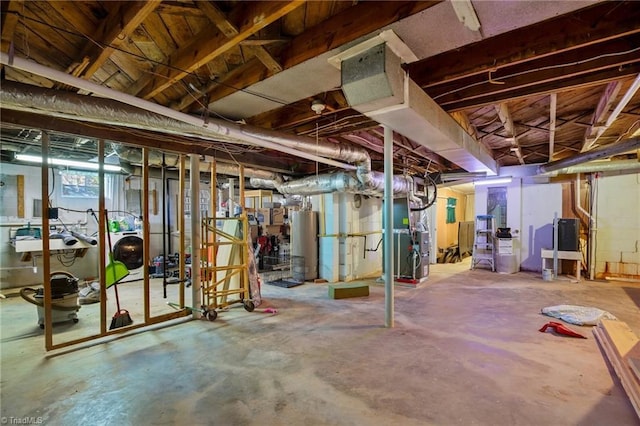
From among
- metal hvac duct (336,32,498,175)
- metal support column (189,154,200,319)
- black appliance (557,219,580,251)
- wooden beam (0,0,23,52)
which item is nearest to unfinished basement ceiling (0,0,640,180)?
wooden beam (0,0,23,52)

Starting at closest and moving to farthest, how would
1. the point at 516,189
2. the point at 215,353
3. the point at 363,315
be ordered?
the point at 215,353, the point at 363,315, the point at 516,189

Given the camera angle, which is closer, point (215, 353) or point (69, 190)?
point (215, 353)

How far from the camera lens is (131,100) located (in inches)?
81.4

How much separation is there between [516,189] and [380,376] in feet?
21.5

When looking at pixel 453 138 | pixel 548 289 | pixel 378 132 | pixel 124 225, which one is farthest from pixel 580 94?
pixel 124 225

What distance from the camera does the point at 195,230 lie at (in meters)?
3.84

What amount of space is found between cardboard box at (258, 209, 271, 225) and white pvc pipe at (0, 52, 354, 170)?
3.88 m

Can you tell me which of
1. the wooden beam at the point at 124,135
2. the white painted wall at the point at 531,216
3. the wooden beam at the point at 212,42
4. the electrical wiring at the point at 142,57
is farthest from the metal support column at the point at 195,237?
the white painted wall at the point at 531,216

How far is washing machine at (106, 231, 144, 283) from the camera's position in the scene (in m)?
6.05

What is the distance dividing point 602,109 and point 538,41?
197 centimetres

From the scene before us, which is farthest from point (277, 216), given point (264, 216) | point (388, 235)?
point (388, 235)

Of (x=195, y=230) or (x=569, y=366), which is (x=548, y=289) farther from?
(x=195, y=230)

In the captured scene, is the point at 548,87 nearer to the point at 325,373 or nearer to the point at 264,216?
the point at 325,373

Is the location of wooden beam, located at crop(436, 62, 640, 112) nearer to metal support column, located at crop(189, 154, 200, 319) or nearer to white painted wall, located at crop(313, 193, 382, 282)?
metal support column, located at crop(189, 154, 200, 319)
